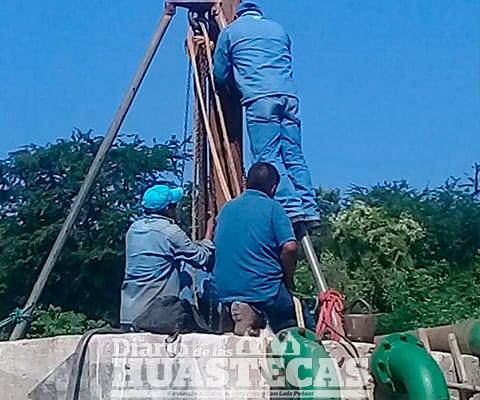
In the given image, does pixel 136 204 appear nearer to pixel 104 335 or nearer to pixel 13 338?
pixel 13 338

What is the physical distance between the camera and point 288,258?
565 cm

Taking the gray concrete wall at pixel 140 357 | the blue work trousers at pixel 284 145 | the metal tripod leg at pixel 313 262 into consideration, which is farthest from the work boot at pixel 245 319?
the blue work trousers at pixel 284 145

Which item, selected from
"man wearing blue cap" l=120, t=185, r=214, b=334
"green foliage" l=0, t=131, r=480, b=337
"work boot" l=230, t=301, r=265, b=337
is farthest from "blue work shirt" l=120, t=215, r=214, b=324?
"green foliage" l=0, t=131, r=480, b=337

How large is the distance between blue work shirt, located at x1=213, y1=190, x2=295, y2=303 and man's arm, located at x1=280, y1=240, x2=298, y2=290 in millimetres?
22

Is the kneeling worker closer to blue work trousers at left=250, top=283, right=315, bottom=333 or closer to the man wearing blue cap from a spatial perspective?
blue work trousers at left=250, top=283, right=315, bottom=333

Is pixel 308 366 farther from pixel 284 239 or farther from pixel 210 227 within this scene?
pixel 210 227

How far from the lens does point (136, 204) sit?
594 inches

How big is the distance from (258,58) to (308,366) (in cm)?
253

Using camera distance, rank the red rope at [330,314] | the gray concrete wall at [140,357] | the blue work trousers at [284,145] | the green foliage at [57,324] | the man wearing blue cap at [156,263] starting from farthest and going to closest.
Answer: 1. the green foliage at [57,324]
2. the blue work trousers at [284,145]
3. the man wearing blue cap at [156,263]
4. the red rope at [330,314]
5. the gray concrete wall at [140,357]

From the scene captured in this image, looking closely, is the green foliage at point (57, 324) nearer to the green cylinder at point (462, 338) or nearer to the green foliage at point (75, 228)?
the green foliage at point (75, 228)

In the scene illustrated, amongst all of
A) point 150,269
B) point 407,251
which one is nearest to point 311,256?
point 150,269

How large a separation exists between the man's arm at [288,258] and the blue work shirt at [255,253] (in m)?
0.02

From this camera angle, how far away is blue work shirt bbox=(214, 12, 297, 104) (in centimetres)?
680

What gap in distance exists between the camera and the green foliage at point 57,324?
1080 centimetres
